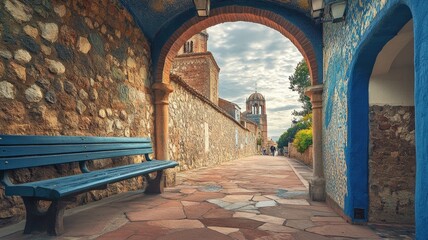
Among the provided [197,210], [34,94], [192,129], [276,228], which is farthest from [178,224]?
[192,129]

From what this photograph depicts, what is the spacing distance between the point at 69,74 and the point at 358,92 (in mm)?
3236

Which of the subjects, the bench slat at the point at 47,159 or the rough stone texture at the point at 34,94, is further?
the rough stone texture at the point at 34,94

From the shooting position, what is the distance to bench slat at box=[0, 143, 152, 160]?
227 centimetres

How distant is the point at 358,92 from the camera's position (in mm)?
2807

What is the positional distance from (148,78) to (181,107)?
334 cm

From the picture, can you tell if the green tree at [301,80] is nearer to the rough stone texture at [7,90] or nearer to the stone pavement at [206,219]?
the stone pavement at [206,219]

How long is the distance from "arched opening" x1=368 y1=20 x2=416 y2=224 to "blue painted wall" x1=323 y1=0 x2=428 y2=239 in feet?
0.38

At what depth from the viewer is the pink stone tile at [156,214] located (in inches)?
117

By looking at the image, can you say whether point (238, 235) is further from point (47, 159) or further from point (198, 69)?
point (198, 69)

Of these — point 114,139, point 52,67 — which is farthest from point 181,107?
point 52,67

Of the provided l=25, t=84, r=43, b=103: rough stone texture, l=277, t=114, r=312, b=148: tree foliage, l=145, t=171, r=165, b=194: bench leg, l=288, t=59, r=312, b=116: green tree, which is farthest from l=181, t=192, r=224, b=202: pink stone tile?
l=288, t=59, r=312, b=116: green tree

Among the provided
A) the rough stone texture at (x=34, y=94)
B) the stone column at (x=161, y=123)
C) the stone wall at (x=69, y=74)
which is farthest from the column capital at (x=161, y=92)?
the rough stone texture at (x=34, y=94)

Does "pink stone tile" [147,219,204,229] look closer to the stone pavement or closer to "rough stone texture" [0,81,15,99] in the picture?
the stone pavement

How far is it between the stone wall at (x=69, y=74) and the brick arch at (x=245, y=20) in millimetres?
457
